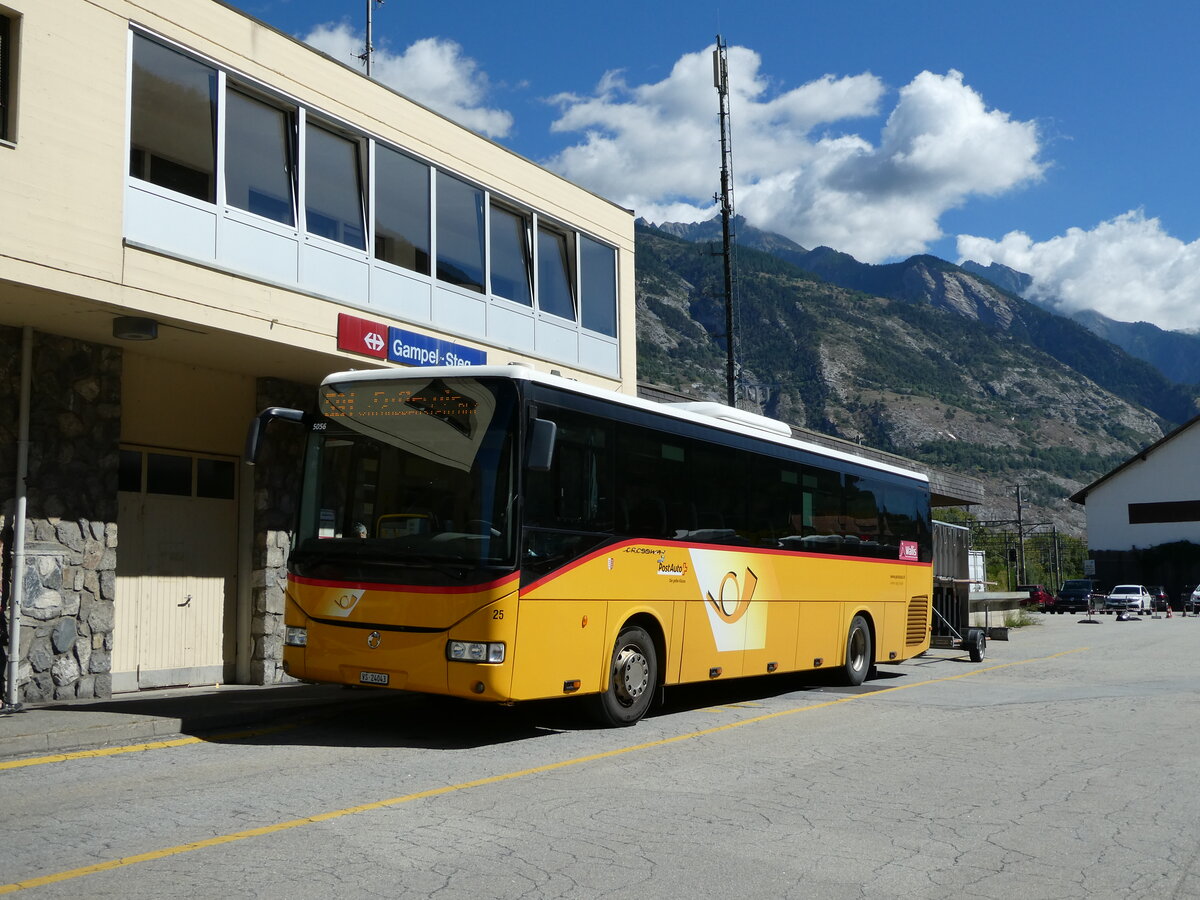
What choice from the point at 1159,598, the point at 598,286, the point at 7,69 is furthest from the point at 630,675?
the point at 1159,598

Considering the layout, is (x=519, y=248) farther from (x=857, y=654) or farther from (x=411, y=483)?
(x=411, y=483)

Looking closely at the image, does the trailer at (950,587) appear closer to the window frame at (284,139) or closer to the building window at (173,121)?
the window frame at (284,139)

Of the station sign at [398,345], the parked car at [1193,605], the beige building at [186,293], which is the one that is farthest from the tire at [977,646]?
the parked car at [1193,605]

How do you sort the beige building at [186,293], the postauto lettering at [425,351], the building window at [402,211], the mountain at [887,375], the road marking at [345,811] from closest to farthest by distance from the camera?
the road marking at [345,811], the beige building at [186,293], the postauto lettering at [425,351], the building window at [402,211], the mountain at [887,375]

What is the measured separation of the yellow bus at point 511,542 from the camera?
965 centimetres

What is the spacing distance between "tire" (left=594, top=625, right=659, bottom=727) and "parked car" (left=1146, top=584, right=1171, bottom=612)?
6312cm

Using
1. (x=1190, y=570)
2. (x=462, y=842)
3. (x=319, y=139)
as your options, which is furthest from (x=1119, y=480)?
(x=462, y=842)

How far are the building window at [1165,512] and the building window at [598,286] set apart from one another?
68889 millimetres

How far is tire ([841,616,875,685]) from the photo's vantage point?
16.3m

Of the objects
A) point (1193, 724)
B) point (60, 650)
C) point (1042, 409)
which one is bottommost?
point (1193, 724)

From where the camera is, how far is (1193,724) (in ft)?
39.8

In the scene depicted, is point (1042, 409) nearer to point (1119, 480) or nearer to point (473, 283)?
point (1119, 480)

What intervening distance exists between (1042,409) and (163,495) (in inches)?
6627

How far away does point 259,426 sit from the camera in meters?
10.6
